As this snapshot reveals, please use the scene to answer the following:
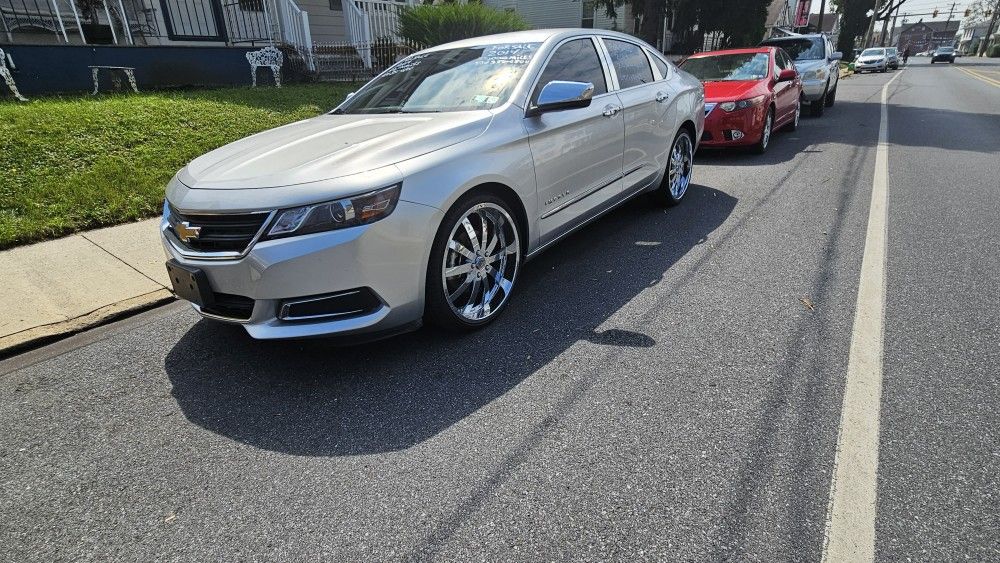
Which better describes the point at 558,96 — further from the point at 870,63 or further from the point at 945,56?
the point at 945,56

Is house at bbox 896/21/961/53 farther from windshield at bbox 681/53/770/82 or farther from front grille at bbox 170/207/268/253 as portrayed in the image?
front grille at bbox 170/207/268/253

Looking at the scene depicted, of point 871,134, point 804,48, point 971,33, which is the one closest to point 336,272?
point 871,134

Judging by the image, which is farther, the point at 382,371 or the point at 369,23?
the point at 369,23

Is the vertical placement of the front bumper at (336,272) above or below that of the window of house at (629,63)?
below

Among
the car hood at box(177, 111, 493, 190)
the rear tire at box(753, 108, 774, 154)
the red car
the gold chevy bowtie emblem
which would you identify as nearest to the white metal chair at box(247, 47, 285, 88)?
the red car

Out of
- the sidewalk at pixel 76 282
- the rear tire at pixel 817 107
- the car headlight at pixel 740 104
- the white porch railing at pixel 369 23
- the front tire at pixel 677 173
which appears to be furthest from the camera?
the white porch railing at pixel 369 23

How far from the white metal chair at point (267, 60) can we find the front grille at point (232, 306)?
30.6 feet

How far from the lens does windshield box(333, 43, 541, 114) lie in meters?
3.69

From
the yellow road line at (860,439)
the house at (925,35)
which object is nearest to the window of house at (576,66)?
the yellow road line at (860,439)

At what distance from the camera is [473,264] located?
3.34 m

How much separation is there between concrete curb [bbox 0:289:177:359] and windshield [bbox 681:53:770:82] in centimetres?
809

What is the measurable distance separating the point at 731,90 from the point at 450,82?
223 inches

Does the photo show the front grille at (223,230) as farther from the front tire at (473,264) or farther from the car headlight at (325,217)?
the front tire at (473,264)

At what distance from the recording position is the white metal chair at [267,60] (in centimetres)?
1089
